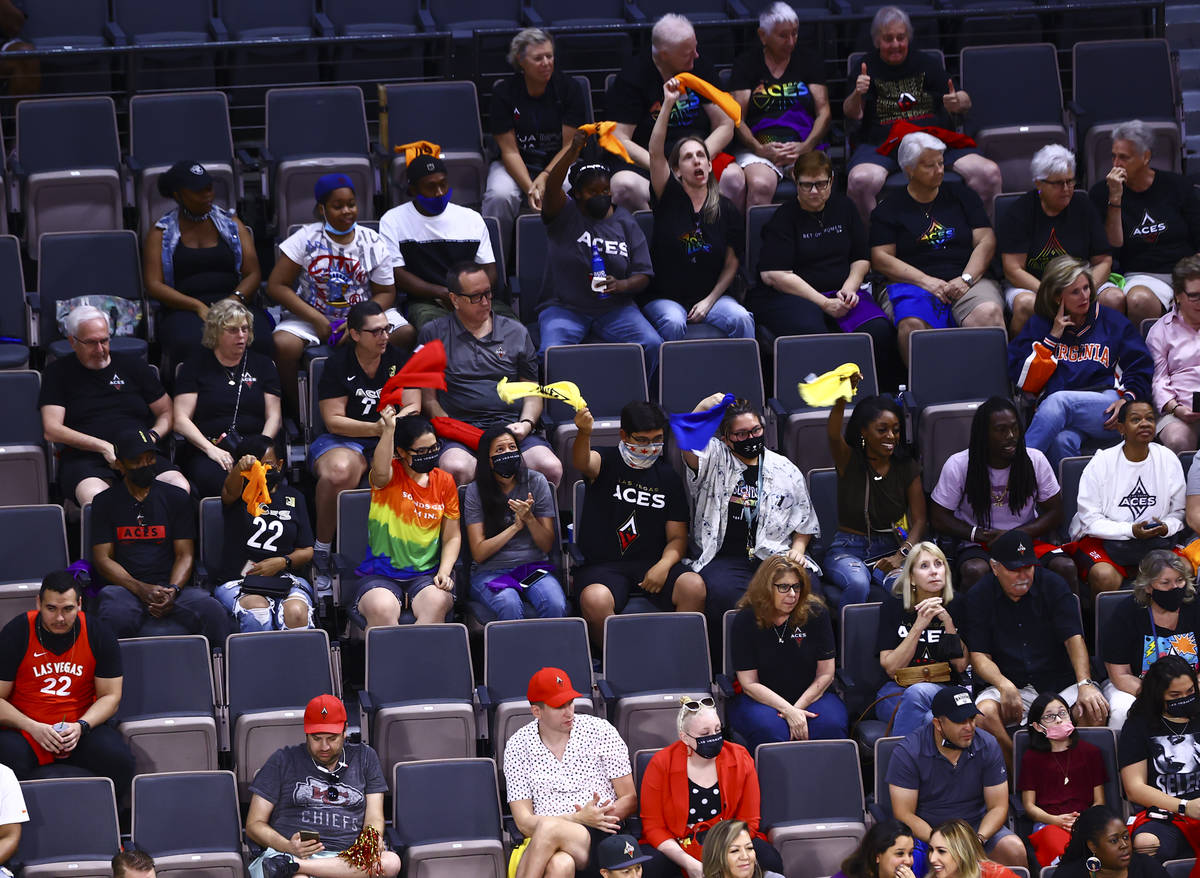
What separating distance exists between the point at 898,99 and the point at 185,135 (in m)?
3.33

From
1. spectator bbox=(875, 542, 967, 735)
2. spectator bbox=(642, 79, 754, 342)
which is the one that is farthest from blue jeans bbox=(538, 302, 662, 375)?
spectator bbox=(875, 542, 967, 735)

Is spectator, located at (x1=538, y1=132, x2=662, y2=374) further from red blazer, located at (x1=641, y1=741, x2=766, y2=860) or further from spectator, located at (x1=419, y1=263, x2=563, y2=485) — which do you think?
red blazer, located at (x1=641, y1=741, x2=766, y2=860)

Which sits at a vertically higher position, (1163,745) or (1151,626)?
(1151,626)

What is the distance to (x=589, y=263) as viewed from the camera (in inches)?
337

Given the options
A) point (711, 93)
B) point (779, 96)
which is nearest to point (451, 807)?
point (711, 93)

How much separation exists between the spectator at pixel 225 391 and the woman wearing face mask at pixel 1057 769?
318cm

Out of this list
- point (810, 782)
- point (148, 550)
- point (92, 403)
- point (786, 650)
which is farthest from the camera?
point (92, 403)

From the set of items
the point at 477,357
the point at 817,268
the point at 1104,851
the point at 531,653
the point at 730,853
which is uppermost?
the point at 817,268

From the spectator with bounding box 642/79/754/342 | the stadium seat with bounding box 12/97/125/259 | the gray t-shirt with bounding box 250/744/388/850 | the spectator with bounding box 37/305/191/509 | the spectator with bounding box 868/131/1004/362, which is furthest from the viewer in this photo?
the stadium seat with bounding box 12/97/125/259

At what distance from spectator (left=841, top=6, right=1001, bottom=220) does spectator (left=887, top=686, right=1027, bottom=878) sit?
3214 millimetres

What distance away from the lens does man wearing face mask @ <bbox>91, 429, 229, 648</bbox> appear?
7.28 meters

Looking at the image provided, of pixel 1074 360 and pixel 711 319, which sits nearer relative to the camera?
pixel 1074 360

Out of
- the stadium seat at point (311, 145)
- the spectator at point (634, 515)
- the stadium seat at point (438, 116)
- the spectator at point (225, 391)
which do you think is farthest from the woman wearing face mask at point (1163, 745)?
the stadium seat at point (311, 145)

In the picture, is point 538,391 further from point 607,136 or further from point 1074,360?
point 1074,360
